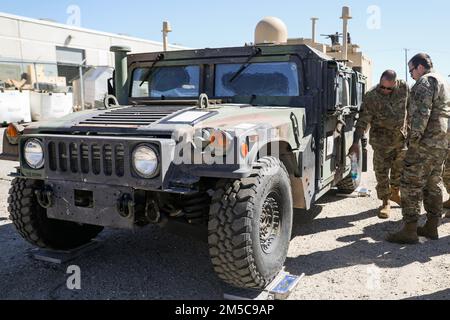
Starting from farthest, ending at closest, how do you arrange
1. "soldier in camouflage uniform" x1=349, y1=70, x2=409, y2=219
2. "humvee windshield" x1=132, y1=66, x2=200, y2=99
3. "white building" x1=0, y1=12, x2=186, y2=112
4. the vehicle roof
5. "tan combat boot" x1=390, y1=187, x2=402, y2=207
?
→ "white building" x1=0, y1=12, x2=186, y2=112
"tan combat boot" x1=390, y1=187, x2=402, y2=207
"soldier in camouflage uniform" x1=349, y1=70, x2=409, y2=219
"humvee windshield" x1=132, y1=66, x2=200, y2=99
the vehicle roof

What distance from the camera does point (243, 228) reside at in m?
2.70

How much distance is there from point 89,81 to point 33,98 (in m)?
3.65

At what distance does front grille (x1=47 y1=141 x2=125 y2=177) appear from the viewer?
279 cm

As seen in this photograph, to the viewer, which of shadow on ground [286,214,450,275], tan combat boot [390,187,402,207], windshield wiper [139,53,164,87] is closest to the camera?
shadow on ground [286,214,450,275]

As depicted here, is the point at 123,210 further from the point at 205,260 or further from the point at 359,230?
the point at 359,230

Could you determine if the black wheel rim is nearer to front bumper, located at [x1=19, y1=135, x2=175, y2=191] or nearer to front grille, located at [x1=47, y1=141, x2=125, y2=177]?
front bumper, located at [x1=19, y1=135, x2=175, y2=191]

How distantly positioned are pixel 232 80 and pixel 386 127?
1.91 m

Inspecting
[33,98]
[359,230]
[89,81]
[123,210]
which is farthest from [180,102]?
[89,81]

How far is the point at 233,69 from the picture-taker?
4109mm

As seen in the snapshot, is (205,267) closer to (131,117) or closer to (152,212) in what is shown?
(152,212)

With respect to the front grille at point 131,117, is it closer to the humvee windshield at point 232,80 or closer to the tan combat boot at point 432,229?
the humvee windshield at point 232,80

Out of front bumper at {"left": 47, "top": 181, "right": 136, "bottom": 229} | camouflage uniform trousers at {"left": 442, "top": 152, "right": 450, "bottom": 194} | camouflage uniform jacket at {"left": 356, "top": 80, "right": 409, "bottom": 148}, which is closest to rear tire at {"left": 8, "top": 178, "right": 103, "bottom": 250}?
front bumper at {"left": 47, "top": 181, "right": 136, "bottom": 229}

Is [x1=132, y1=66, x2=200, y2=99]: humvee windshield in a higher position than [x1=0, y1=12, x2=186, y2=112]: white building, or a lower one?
lower

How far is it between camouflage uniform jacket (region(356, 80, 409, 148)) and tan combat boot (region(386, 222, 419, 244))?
1.11m
